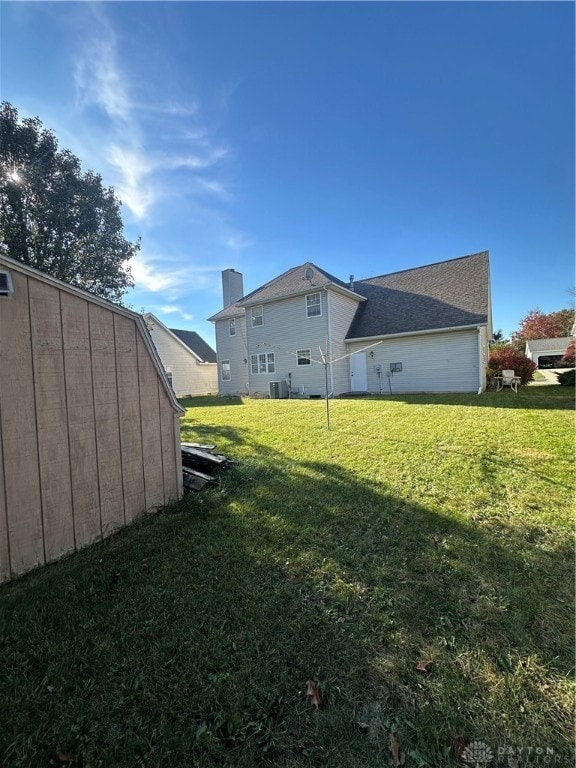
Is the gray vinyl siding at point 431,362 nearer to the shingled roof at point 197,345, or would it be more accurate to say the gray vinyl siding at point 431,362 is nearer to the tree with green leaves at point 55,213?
the tree with green leaves at point 55,213

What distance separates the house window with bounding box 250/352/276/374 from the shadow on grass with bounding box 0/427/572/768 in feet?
51.2

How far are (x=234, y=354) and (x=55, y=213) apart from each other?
11.6m

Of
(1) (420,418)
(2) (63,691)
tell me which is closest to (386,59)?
(1) (420,418)

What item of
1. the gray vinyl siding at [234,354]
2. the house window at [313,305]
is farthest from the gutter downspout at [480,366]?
the gray vinyl siding at [234,354]

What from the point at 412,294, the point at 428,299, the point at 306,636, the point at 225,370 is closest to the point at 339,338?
the point at 412,294

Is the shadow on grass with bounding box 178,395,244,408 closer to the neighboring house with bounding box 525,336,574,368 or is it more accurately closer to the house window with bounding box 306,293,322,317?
the house window with bounding box 306,293,322,317

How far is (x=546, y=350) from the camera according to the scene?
3650 centimetres

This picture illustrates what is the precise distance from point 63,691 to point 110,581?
0.89 metres

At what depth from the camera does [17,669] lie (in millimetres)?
1713

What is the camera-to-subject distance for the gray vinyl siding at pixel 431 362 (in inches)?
534

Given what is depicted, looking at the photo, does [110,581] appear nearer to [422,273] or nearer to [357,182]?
[357,182]

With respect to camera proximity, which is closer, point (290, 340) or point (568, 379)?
point (568, 379)

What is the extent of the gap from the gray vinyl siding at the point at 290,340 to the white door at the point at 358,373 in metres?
1.61

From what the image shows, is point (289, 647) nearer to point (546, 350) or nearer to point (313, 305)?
point (313, 305)
